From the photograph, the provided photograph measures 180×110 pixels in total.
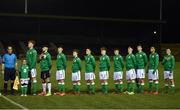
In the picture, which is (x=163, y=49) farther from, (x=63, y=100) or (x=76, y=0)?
(x=63, y=100)

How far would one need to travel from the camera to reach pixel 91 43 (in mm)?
66125

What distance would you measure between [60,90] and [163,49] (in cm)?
3884

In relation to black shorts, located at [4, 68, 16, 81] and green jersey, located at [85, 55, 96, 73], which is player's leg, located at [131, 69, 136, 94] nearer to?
green jersey, located at [85, 55, 96, 73]

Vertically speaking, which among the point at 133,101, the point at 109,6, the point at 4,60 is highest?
the point at 109,6

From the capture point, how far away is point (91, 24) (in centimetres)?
6750

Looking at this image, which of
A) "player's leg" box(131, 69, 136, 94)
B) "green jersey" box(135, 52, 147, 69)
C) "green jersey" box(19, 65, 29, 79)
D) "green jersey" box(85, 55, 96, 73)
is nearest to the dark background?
"green jersey" box(135, 52, 147, 69)

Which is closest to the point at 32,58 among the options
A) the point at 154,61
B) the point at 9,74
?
the point at 9,74

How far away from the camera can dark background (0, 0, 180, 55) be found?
65.4m

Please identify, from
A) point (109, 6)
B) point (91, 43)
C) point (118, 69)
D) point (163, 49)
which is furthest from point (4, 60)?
point (109, 6)

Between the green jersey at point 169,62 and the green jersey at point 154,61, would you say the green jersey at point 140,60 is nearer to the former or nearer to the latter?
the green jersey at point 154,61

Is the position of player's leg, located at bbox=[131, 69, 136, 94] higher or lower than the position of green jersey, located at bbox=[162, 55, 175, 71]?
lower

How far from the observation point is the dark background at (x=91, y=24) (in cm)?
6538

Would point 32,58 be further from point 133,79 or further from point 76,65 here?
point 133,79

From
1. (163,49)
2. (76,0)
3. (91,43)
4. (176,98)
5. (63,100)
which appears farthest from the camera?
(76,0)
